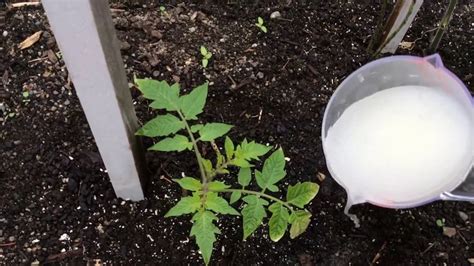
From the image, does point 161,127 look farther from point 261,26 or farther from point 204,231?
point 261,26

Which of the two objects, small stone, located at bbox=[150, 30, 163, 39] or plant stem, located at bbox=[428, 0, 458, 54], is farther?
small stone, located at bbox=[150, 30, 163, 39]

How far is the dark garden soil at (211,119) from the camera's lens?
3.49ft

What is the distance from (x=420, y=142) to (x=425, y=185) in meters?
0.07

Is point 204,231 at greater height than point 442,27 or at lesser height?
lesser

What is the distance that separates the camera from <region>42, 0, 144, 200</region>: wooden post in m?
0.68

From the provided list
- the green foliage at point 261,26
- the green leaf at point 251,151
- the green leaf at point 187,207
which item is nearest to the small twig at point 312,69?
the green foliage at point 261,26

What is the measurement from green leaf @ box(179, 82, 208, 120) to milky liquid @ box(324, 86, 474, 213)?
26 centimetres

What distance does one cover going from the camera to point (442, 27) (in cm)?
116

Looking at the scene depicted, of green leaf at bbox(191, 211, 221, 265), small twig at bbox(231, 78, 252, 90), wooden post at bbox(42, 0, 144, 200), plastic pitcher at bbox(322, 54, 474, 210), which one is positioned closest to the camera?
wooden post at bbox(42, 0, 144, 200)

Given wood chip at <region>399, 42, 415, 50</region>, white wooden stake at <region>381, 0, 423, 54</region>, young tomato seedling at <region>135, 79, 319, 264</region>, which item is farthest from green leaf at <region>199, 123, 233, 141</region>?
wood chip at <region>399, 42, 415, 50</region>

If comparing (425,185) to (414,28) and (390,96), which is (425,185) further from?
(414,28)

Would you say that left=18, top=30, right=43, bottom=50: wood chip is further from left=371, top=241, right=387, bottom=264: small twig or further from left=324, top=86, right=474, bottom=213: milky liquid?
left=371, top=241, right=387, bottom=264: small twig

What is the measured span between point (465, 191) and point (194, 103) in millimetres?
495

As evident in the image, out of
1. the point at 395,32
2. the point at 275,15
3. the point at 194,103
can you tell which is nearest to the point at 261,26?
the point at 275,15
